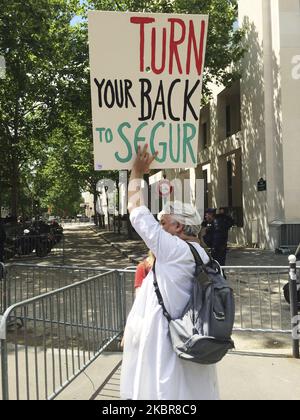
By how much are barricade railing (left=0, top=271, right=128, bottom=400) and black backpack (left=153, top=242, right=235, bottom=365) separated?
4.23ft

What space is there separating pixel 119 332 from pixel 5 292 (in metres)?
1.79

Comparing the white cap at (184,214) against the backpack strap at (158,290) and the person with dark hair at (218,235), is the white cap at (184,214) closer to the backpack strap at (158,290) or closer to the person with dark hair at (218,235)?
the backpack strap at (158,290)

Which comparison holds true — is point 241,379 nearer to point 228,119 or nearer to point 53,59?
point 53,59

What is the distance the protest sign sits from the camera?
11.8 feet

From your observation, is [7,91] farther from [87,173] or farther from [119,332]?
[119,332]

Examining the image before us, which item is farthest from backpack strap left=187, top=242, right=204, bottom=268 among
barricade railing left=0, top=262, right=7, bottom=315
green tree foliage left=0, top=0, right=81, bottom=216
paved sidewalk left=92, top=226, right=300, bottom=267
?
paved sidewalk left=92, top=226, right=300, bottom=267

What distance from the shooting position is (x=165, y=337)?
2879mm

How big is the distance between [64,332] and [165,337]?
240cm

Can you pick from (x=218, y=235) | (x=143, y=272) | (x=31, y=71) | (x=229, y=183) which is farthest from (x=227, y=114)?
(x=143, y=272)

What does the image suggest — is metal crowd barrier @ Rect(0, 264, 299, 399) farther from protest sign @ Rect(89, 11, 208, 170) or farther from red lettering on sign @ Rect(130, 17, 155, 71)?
red lettering on sign @ Rect(130, 17, 155, 71)

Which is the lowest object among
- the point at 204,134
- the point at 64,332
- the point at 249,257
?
the point at 249,257

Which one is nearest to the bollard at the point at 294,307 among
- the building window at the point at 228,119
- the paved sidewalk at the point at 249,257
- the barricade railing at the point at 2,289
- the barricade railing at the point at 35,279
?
the barricade railing at the point at 35,279

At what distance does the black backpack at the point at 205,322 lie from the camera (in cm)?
275

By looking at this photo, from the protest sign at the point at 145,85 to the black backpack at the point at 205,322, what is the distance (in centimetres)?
111
